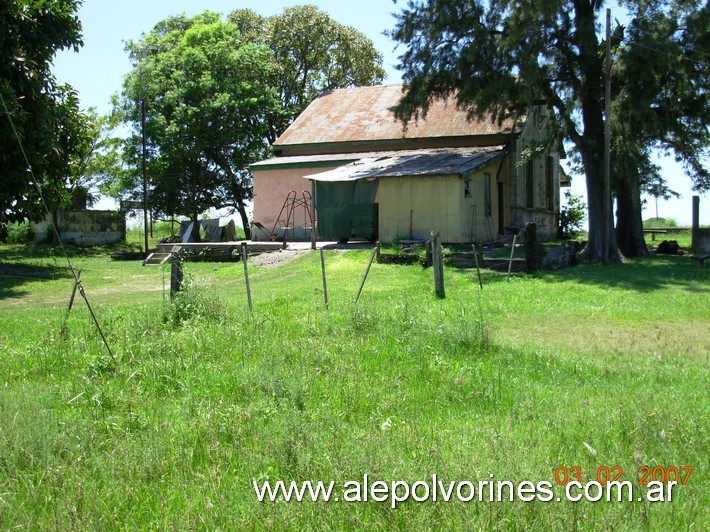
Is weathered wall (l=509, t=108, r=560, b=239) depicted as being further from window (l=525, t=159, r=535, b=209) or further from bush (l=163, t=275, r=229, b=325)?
bush (l=163, t=275, r=229, b=325)

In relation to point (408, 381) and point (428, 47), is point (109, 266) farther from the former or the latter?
point (408, 381)

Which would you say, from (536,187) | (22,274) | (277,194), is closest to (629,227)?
(536,187)

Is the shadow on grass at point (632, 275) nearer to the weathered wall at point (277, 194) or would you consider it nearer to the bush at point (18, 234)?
the weathered wall at point (277, 194)

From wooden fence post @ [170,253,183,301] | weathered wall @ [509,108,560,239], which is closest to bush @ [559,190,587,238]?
weathered wall @ [509,108,560,239]

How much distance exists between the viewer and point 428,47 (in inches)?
906

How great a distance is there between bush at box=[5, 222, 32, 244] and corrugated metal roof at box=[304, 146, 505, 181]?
17744 mm

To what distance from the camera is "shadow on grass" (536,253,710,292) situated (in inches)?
628

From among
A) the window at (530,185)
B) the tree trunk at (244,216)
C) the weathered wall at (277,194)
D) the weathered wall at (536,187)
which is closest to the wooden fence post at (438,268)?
the weathered wall at (536,187)

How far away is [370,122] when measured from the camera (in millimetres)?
31812

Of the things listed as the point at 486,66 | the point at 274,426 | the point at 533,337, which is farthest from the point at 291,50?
the point at 274,426

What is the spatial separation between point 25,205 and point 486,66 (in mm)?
14216

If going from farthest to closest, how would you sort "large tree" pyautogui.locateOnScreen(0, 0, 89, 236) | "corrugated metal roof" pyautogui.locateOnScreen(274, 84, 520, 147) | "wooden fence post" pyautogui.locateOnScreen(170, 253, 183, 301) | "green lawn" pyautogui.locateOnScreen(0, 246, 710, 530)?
"corrugated metal roof" pyautogui.locateOnScreen(274, 84, 520, 147) → "large tree" pyautogui.locateOnScreen(0, 0, 89, 236) → "wooden fence post" pyautogui.locateOnScreen(170, 253, 183, 301) → "green lawn" pyautogui.locateOnScreen(0, 246, 710, 530)

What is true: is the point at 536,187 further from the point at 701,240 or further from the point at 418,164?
the point at 418,164

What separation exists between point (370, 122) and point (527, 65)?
12078mm
